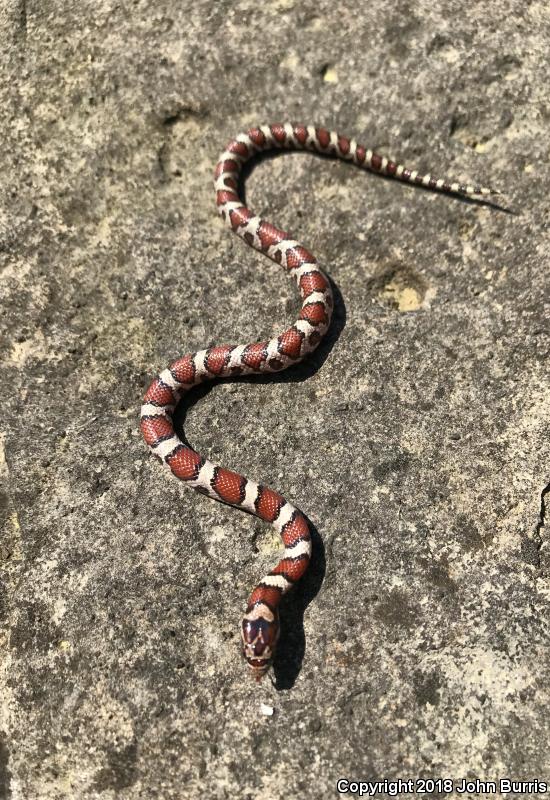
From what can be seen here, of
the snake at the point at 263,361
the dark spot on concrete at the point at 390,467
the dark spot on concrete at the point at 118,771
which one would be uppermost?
the snake at the point at 263,361

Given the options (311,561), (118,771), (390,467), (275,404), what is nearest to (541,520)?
(390,467)

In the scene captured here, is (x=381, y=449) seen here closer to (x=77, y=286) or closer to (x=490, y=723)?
(x=490, y=723)

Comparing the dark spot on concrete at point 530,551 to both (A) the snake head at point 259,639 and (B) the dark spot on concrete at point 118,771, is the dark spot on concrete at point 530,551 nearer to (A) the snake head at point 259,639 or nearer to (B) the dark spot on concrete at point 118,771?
(A) the snake head at point 259,639

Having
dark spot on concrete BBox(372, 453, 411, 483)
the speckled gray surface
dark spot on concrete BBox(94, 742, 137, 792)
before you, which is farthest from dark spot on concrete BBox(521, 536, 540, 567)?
dark spot on concrete BBox(94, 742, 137, 792)

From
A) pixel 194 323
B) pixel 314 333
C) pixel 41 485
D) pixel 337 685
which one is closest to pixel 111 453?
pixel 41 485

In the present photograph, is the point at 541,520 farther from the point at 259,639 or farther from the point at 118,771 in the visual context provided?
the point at 118,771

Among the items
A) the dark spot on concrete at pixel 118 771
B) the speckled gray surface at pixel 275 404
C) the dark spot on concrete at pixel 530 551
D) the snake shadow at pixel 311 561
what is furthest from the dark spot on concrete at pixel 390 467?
the dark spot on concrete at pixel 118 771
